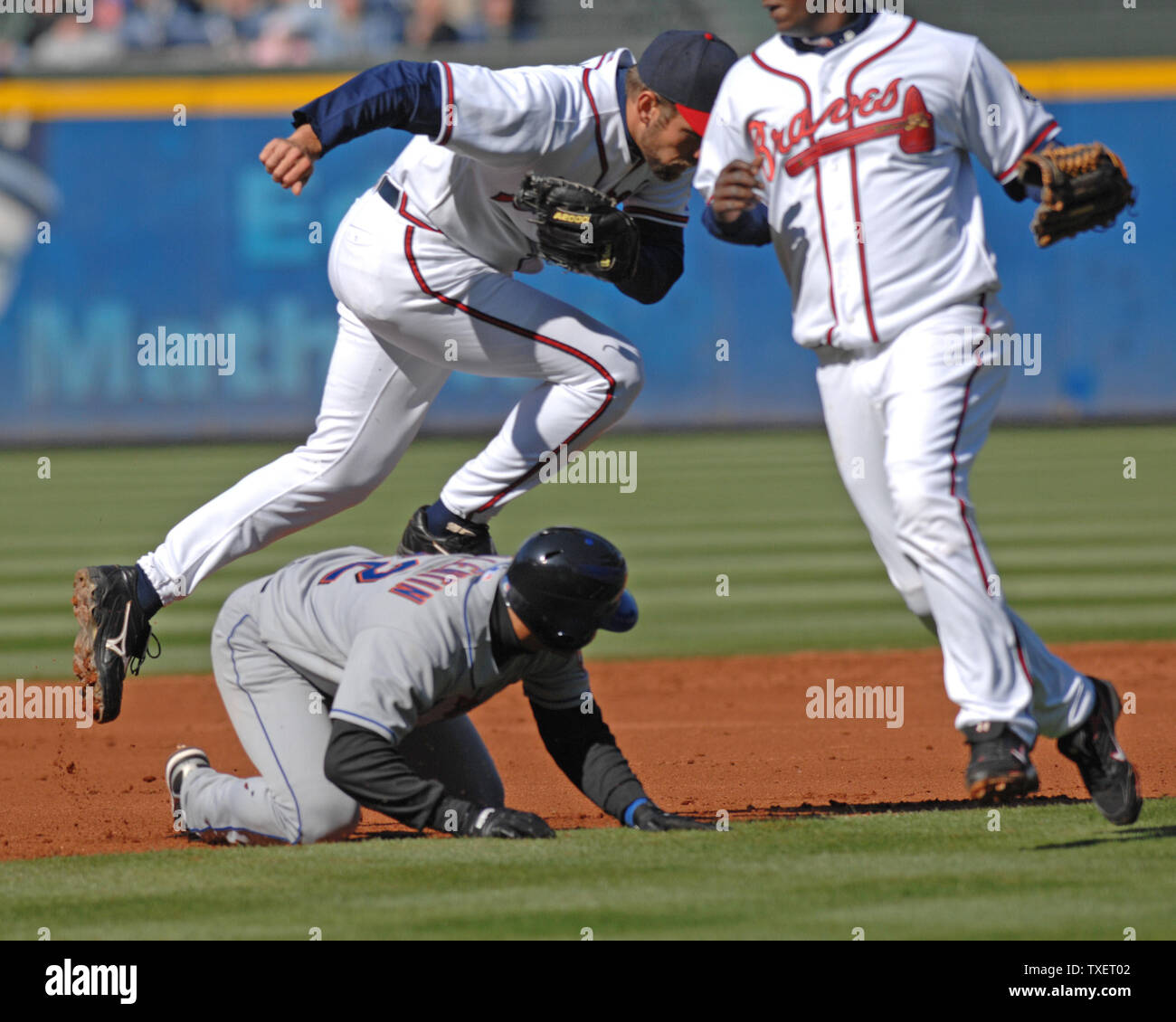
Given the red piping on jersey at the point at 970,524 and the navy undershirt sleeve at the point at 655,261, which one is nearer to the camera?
the red piping on jersey at the point at 970,524

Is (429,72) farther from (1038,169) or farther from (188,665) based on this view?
(188,665)

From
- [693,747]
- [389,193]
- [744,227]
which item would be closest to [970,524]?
[744,227]

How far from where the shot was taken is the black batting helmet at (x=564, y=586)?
4336mm

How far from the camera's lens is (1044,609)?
9.75 meters

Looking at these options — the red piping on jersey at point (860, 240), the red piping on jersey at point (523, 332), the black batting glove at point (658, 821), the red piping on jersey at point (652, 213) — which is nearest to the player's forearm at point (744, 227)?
the red piping on jersey at point (860, 240)

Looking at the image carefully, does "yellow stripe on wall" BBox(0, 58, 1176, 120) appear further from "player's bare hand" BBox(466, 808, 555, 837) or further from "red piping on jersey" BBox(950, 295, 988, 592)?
"red piping on jersey" BBox(950, 295, 988, 592)

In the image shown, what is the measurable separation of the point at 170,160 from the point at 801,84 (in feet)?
49.3

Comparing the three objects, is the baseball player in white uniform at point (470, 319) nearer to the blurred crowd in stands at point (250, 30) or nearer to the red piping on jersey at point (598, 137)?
the red piping on jersey at point (598, 137)

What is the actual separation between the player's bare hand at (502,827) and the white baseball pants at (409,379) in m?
1.26

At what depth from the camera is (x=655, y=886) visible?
385 centimetres

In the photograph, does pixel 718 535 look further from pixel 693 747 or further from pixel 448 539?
pixel 448 539

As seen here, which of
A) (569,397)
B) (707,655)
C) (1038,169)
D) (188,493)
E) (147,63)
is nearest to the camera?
(1038,169)

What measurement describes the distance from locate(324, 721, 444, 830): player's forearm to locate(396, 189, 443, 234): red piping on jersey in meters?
1.77

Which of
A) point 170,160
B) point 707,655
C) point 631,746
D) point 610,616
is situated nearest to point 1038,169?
point 610,616
